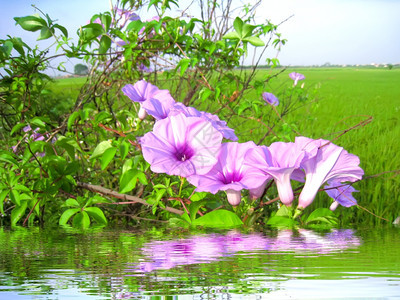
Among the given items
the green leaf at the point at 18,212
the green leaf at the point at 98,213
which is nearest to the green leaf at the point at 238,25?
the green leaf at the point at 98,213

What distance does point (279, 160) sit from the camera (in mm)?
1539

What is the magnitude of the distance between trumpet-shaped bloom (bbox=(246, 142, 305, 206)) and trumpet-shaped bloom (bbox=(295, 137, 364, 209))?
0.05 m

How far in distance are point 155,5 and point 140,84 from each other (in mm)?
745

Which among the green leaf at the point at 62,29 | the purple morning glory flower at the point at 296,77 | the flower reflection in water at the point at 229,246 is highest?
the purple morning glory flower at the point at 296,77

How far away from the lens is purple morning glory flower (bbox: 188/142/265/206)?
1.58 metres

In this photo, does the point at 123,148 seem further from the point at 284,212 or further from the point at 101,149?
the point at 284,212

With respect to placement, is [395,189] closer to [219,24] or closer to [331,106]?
[219,24]

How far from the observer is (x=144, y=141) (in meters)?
1.60

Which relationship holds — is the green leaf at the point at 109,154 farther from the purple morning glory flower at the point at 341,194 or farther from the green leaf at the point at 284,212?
the purple morning glory flower at the point at 341,194

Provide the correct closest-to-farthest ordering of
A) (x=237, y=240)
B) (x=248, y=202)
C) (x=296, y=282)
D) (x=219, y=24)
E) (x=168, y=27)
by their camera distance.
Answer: (x=296, y=282)
(x=237, y=240)
(x=248, y=202)
(x=168, y=27)
(x=219, y=24)

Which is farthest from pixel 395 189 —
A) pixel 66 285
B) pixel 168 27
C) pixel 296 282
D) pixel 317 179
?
pixel 66 285

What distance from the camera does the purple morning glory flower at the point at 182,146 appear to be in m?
1.58

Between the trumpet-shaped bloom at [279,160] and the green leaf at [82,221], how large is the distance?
71cm

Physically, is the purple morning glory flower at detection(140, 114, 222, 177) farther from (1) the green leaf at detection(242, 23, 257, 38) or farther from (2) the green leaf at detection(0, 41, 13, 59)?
(2) the green leaf at detection(0, 41, 13, 59)
